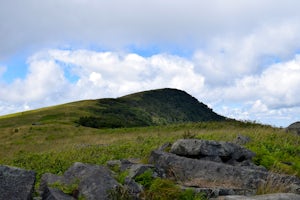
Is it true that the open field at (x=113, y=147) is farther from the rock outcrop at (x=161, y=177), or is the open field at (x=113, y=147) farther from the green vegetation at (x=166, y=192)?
the green vegetation at (x=166, y=192)

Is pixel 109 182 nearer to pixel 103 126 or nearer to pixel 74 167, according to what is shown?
pixel 74 167

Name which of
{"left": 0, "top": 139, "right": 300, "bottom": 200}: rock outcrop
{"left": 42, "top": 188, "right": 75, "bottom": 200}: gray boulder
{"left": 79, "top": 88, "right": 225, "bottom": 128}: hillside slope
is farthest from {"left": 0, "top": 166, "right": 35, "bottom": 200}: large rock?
{"left": 79, "top": 88, "right": 225, "bottom": 128}: hillside slope

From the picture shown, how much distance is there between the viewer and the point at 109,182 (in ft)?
33.2

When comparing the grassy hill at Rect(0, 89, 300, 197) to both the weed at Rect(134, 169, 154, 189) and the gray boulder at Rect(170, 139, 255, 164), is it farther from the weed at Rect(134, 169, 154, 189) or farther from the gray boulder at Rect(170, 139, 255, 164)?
the weed at Rect(134, 169, 154, 189)

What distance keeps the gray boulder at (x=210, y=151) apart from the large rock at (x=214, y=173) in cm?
170

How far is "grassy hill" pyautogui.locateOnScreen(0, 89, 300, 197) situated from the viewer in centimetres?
2102

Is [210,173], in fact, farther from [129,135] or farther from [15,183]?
[129,135]

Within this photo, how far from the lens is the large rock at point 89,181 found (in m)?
9.78

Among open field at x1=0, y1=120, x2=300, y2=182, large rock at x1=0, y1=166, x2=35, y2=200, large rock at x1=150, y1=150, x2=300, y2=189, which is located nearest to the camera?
large rock at x1=0, y1=166, x2=35, y2=200

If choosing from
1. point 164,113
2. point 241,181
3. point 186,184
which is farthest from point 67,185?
point 164,113

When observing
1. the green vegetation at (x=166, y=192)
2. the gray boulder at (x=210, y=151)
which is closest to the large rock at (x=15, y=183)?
the green vegetation at (x=166, y=192)

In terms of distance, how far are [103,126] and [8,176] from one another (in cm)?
6031

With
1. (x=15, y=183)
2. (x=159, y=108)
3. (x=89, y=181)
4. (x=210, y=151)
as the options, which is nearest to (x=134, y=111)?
(x=159, y=108)

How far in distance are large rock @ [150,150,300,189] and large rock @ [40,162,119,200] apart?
8.78ft
